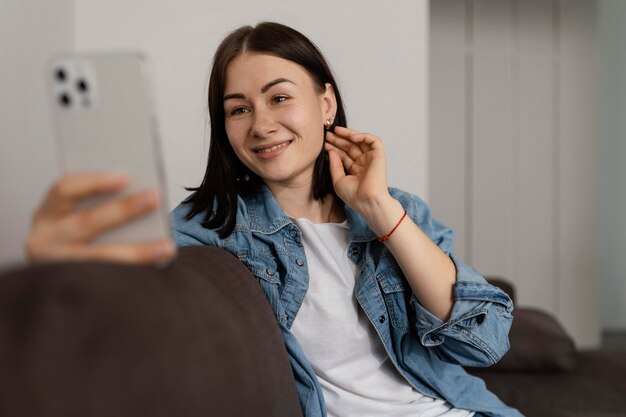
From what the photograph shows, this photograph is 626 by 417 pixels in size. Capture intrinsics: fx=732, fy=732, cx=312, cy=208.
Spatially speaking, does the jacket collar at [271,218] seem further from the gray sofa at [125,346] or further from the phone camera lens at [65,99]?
the phone camera lens at [65,99]

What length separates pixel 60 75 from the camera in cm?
63

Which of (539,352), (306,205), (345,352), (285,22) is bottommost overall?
(539,352)

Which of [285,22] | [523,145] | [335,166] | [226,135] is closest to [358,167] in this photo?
[335,166]

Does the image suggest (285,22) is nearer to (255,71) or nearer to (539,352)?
(255,71)

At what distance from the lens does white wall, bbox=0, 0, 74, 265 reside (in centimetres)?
177

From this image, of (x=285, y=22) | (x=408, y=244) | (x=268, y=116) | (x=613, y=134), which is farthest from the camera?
(x=613, y=134)

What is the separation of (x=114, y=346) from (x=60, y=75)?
0.83 feet

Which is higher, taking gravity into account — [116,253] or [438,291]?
[116,253]

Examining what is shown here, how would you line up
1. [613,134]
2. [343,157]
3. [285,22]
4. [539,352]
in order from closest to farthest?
1. [343,157]
2. [539,352]
3. [285,22]
4. [613,134]

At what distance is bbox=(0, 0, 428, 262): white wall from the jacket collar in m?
0.84

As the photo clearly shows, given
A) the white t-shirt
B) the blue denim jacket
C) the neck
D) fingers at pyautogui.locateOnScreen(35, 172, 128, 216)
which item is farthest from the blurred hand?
the neck

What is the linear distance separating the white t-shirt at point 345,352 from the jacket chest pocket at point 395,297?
0.05 m

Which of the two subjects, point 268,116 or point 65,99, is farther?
point 268,116

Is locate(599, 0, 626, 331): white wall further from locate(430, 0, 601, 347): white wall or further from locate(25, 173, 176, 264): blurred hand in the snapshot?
locate(25, 173, 176, 264): blurred hand
